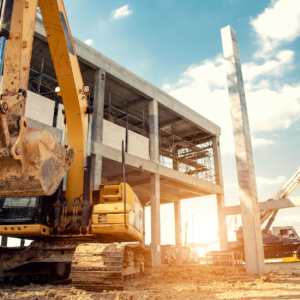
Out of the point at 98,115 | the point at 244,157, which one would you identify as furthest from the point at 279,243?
the point at 98,115

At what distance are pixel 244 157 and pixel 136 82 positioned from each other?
39.2 ft

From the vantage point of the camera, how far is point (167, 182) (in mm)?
25688

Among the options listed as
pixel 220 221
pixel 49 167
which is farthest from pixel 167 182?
pixel 49 167

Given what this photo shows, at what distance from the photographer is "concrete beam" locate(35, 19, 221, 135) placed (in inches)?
709

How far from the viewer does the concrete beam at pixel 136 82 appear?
1801 centimetres

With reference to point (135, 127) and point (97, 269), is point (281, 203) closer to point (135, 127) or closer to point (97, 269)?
point (135, 127)

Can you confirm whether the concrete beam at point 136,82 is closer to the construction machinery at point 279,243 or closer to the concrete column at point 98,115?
the concrete column at point 98,115

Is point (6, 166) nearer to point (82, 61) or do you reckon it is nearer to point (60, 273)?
point (60, 273)

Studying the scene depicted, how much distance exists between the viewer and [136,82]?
855 inches

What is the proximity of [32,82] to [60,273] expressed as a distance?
18.0m

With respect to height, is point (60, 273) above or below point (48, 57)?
below

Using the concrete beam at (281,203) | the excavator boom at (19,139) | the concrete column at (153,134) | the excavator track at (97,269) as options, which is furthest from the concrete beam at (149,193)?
the excavator boom at (19,139)

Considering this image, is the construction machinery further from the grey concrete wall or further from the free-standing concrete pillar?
the grey concrete wall

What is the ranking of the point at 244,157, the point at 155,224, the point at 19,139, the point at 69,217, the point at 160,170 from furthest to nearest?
the point at 160,170 → the point at 155,224 → the point at 244,157 → the point at 69,217 → the point at 19,139
